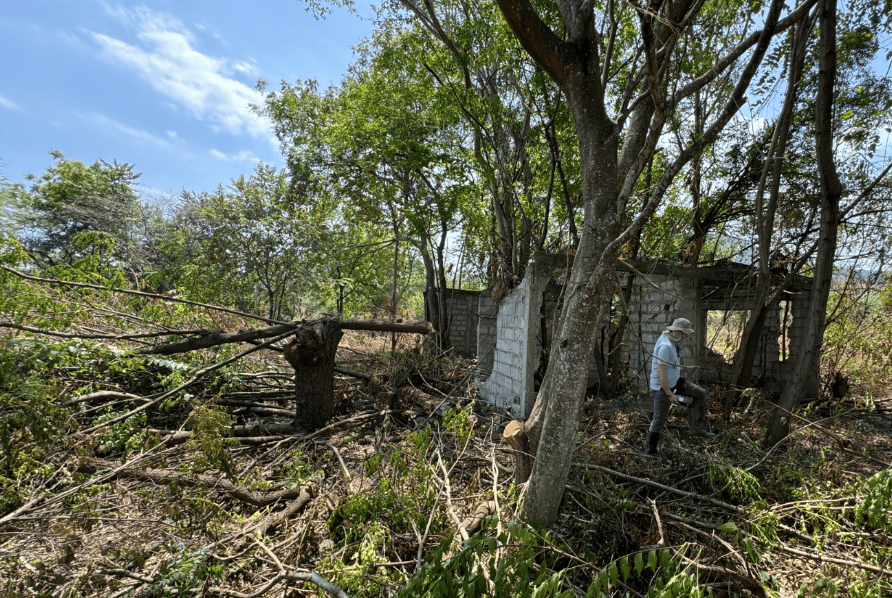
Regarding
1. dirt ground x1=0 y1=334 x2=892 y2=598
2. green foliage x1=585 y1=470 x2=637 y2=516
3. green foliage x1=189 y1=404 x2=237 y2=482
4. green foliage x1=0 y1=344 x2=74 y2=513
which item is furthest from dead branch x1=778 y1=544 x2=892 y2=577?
green foliage x1=0 y1=344 x2=74 y2=513

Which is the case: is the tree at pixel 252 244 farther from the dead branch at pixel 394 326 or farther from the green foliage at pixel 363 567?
the green foliage at pixel 363 567

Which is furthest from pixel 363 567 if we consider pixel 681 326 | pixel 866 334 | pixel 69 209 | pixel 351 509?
pixel 69 209

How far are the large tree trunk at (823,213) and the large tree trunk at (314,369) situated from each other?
4680 millimetres

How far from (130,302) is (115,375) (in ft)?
3.91

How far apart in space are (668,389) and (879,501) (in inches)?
83.1

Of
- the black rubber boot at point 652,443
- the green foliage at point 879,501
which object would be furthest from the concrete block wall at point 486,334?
the green foliage at point 879,501

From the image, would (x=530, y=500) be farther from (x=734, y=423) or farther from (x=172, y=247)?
(x=172, y=247)

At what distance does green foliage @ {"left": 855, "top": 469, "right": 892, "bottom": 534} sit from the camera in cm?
258

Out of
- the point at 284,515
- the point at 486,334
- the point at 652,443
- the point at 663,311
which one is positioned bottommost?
the point at 284,515

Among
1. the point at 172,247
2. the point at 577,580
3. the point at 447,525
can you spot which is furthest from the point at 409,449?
the point at 172,247

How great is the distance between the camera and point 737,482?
11.6 ft

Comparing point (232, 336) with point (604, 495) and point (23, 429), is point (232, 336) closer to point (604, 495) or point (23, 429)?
point (23, 429)

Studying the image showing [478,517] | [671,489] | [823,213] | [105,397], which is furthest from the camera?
[105,397]

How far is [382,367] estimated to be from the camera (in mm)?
6848
